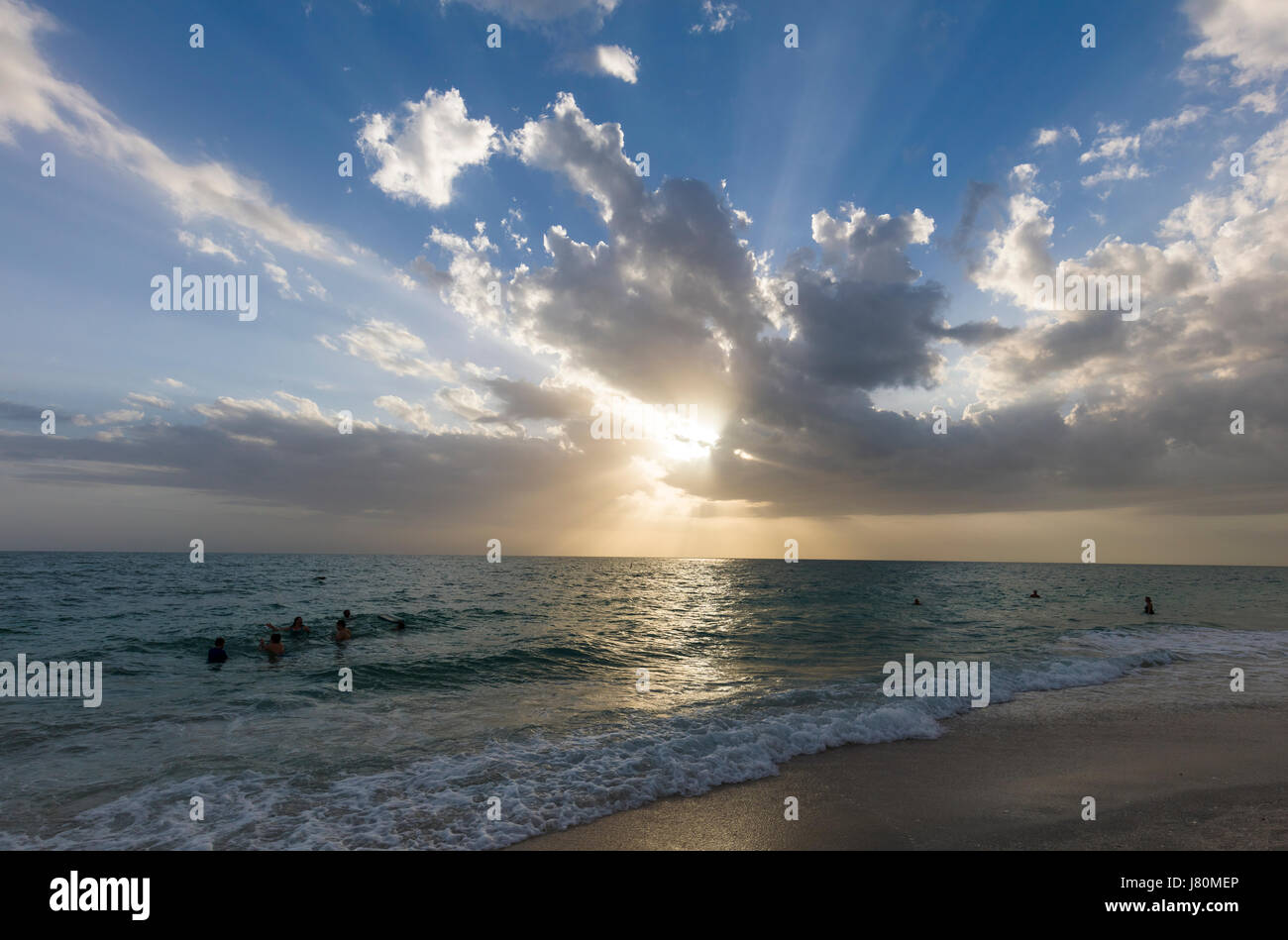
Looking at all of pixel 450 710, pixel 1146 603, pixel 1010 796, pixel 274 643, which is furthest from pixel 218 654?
pixel 1146 603

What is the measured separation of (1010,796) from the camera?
29.9ft

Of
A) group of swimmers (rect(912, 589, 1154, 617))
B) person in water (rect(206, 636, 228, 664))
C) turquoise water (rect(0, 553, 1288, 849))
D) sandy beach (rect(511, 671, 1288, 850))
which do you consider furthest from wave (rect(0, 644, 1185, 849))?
group of swimmers (rect(912, 589, 1154, 617))

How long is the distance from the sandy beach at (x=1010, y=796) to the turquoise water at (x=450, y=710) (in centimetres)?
84

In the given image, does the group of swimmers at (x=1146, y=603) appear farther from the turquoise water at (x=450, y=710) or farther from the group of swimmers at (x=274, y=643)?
the group of swimmers at (x=274, y=643)

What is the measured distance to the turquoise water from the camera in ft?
28.8

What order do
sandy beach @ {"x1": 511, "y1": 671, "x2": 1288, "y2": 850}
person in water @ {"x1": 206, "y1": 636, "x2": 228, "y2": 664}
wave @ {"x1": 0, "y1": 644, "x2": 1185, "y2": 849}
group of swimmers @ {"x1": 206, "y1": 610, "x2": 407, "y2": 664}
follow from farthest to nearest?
group of swimmers @ {"x1": 206, "y1": 610, "x2": 407, "y2": 664}, person in water @ {"x1": 206, "y1": 636, "x2": 228, "y2": 664}, wave @ {"x1": 0, "y1": 644, "x2": 1185, "y2": 849}, sandy beach @ {"x1": 511, "y1": 671, "x2": 1288, "y2": 850}

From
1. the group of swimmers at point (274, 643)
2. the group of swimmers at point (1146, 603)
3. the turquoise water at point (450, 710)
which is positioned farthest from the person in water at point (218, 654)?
the group of swimmers at point (1146, 603)

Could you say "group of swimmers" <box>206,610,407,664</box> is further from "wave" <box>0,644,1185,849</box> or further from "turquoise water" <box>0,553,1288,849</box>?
"wave" <box>0,644,1185,849</box>

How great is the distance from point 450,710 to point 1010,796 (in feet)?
42.3

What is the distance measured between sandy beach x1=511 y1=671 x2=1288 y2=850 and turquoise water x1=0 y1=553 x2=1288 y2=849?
0.84 m

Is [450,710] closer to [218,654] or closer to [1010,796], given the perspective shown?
[218,654]
